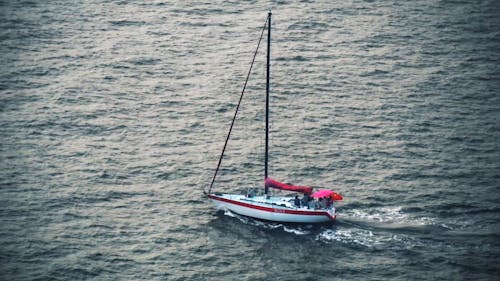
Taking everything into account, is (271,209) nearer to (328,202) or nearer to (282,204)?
(282,204)

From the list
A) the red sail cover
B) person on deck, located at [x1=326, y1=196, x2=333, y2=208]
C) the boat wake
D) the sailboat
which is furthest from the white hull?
the red sail cover

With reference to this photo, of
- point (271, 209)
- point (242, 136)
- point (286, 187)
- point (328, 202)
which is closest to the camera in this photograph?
point (271, 209)

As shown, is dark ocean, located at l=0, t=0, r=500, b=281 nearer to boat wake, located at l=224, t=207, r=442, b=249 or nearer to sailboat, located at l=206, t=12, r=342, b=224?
boat wake, located at l=224, t=207, r=442, b=249

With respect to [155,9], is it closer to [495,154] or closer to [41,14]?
[41,14]

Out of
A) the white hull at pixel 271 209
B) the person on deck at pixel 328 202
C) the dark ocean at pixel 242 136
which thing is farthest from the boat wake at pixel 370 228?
the person on deck at pixel 328 202

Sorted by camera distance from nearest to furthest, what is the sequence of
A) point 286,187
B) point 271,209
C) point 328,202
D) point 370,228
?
point 370,228
point 271,209
point 328,202
point 286,187

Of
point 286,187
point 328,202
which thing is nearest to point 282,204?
point 286,187

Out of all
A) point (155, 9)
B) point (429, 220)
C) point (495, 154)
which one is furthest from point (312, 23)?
point (429, 220)
